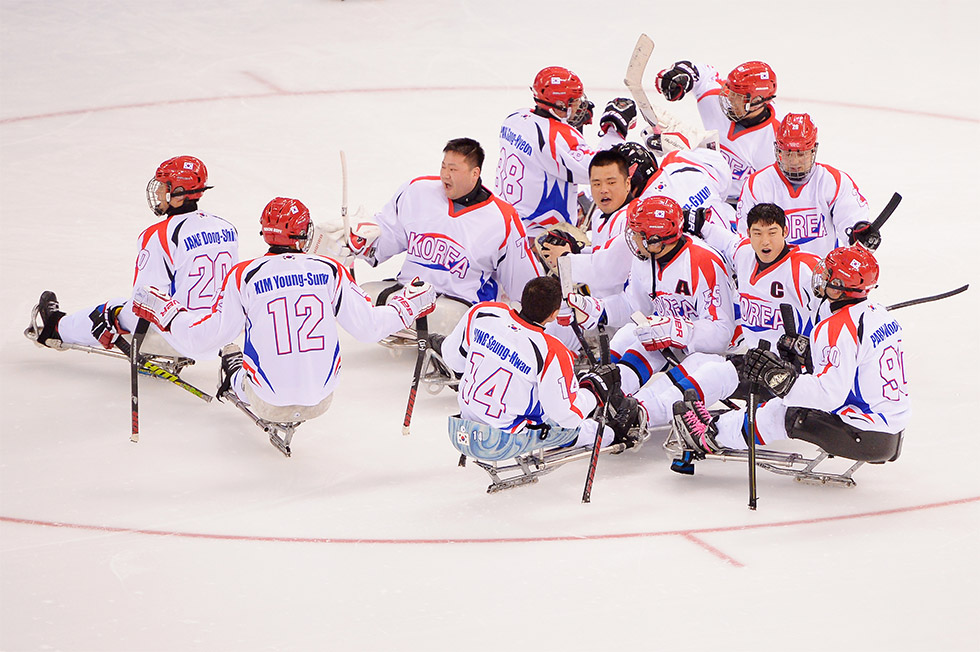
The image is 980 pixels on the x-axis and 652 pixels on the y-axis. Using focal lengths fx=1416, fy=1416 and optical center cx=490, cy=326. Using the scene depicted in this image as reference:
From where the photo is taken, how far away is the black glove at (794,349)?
19.5 feet

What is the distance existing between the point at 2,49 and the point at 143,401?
23.0ft

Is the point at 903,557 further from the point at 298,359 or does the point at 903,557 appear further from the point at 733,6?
the point at 733,6

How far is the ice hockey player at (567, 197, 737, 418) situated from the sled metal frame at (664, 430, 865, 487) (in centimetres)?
33

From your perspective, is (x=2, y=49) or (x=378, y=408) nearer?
(x=378, y=408)

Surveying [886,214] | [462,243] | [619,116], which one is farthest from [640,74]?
[462,243]

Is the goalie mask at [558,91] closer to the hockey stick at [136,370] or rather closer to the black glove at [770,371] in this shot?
the black glove at [770,371]

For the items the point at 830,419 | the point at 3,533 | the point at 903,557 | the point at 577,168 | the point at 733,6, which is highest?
the point at 733,6

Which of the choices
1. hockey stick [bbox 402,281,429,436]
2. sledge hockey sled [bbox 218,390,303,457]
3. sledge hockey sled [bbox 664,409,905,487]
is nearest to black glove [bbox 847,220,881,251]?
sledge hockey sled [bbox 664,409,905,487]

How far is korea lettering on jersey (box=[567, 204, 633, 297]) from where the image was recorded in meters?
6.75

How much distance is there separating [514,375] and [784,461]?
1222 mm

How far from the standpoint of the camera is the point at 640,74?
26.9 ft

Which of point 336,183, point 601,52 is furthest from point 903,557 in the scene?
point 601,52

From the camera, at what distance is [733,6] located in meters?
14.4

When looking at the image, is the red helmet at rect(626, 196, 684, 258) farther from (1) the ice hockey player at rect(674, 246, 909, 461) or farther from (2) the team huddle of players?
(1) the ice hockey player at rect(674, 246, 909, 461)
